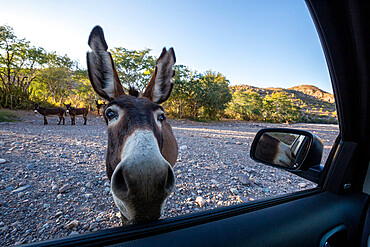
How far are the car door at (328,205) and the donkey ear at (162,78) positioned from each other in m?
1.66

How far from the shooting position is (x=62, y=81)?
→ 70.7ft

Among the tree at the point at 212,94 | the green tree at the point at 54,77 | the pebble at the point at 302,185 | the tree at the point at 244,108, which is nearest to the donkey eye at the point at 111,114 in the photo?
the pebble at the point at 302,185

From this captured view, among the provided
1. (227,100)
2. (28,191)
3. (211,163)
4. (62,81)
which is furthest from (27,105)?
(227,100)

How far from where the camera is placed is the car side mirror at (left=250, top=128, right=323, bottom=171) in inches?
50.8

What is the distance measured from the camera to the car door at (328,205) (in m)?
0.69

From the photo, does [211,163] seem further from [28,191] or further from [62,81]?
[62,81]

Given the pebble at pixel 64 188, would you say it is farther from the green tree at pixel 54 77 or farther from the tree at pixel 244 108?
the tree at pixel 244 108

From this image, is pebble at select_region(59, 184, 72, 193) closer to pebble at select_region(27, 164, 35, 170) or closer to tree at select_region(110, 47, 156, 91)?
pebble at select_region(27, 164, 35, 170)

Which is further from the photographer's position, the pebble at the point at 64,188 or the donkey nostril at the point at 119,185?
the pebble at the point at 64,188

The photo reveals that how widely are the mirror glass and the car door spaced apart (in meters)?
0.21

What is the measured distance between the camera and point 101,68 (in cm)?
194

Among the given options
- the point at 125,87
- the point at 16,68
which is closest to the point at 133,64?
the point at 125,87

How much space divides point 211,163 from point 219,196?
6.16 feet

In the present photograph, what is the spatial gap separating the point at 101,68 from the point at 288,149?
2419mm
